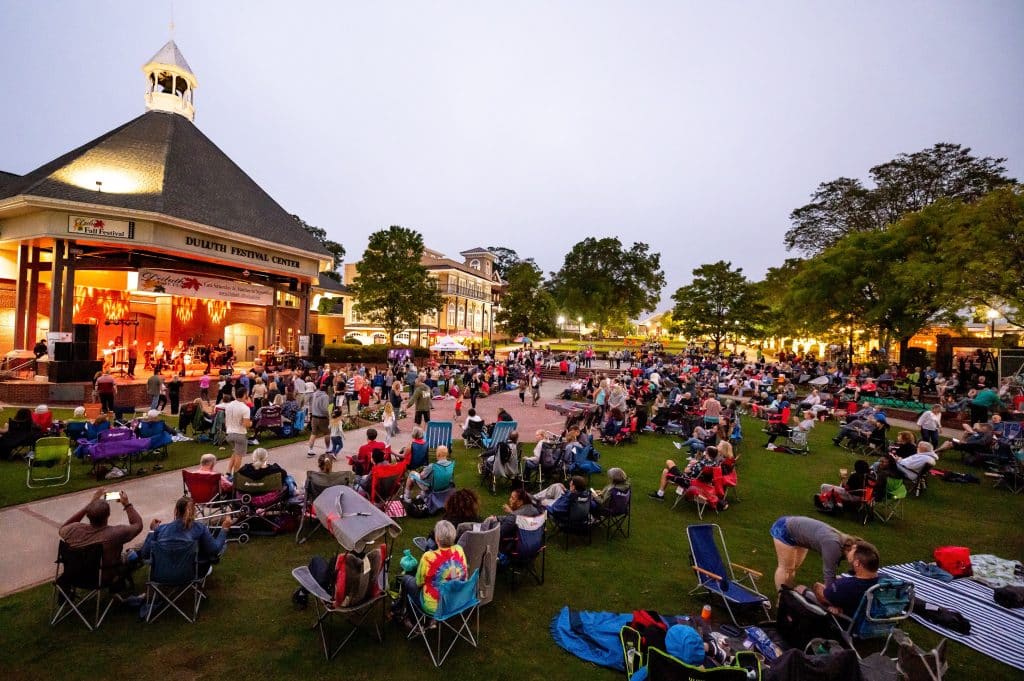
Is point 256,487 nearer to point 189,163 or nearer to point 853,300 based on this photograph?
point 189,163

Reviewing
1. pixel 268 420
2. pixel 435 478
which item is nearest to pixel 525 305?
pixel 268 420

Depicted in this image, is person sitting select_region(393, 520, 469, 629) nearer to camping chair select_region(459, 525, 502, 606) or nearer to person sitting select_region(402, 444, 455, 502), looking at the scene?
camping chair select_region(459, 525, 502, 606)

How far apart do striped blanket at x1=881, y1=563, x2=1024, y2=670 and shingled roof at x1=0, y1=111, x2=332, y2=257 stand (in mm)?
25210

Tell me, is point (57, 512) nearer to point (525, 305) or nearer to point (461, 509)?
point (461, 509)

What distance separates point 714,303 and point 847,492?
3667cm

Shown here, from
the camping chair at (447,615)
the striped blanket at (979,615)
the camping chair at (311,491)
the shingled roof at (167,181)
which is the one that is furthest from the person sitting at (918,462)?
the shingled roof at (167,181)

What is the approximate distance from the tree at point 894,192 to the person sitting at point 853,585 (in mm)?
35409

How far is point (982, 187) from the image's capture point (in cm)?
3138

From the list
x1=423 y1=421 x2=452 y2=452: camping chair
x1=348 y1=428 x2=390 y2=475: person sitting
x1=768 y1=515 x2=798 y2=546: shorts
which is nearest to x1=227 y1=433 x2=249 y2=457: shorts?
x1=348 y1=428 x2=390 y2=475: person sitting

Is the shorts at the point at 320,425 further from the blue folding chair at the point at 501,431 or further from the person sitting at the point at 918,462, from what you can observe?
the person sitting at the point at 918,462

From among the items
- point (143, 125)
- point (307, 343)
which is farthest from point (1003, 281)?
point (143, 125)

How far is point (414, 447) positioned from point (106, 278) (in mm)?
25133

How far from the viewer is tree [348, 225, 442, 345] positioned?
1427 inches

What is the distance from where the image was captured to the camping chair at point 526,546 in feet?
18.4
